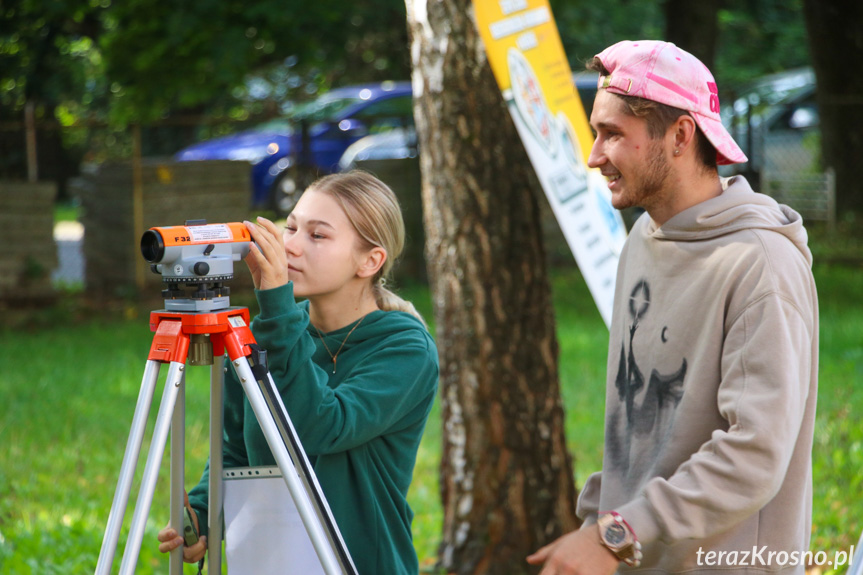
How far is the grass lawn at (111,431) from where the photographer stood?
4691mm

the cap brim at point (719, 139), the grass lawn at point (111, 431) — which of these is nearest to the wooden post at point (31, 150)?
the grass lawn at point (111, 431)

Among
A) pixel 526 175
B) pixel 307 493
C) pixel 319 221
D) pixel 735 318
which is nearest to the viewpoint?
pixel 735 318

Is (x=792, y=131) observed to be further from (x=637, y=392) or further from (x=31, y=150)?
(x=637, y=392)

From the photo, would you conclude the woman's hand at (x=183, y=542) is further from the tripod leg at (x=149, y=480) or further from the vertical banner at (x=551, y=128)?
the vertical banner at (x=551, y=128)

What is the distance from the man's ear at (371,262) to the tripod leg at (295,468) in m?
0.51

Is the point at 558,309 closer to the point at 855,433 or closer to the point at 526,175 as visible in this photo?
the point at 855,433

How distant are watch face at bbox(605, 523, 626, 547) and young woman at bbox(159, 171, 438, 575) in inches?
25.1

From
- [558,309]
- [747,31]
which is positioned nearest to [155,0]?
[558,309]

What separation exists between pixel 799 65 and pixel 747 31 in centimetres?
145

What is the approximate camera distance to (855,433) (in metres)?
6.01

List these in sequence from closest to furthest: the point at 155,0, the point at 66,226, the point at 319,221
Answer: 1. the point at 319,221
2. the point at 155,0
3. the point at 66,226

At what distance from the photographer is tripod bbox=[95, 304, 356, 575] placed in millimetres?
2006

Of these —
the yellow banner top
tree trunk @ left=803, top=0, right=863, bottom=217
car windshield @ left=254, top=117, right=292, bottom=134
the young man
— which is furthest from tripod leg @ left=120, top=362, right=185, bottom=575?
tree trunk @ left=803, top=0, right=863, bottom=217

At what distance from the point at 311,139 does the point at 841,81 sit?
717 centimetres
